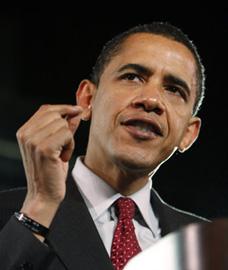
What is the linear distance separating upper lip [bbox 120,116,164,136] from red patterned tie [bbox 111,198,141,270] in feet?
0.49

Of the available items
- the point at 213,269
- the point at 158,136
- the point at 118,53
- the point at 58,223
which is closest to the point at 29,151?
the point at 58,223

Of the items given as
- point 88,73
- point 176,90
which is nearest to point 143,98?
point 176,90

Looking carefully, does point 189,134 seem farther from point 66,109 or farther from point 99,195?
point 66,109

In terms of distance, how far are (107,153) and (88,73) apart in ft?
2.09

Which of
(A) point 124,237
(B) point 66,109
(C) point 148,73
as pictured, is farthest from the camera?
(C) point 148,73

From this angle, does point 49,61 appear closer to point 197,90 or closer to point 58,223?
point 197,90

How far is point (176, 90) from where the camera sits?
1.02 metres

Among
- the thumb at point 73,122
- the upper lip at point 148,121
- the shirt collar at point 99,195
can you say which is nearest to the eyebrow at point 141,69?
the upper lip at point 148,121

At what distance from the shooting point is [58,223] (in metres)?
0.81

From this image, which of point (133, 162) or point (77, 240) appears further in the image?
point (133, 162)

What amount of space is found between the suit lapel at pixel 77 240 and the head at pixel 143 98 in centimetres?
15

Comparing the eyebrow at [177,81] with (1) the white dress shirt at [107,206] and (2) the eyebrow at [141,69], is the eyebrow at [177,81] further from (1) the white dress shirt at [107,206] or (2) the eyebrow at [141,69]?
(1) the white dress shirt at [107,206]

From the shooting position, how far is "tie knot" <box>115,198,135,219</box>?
3.04 ft

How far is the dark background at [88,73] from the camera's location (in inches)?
60.9
